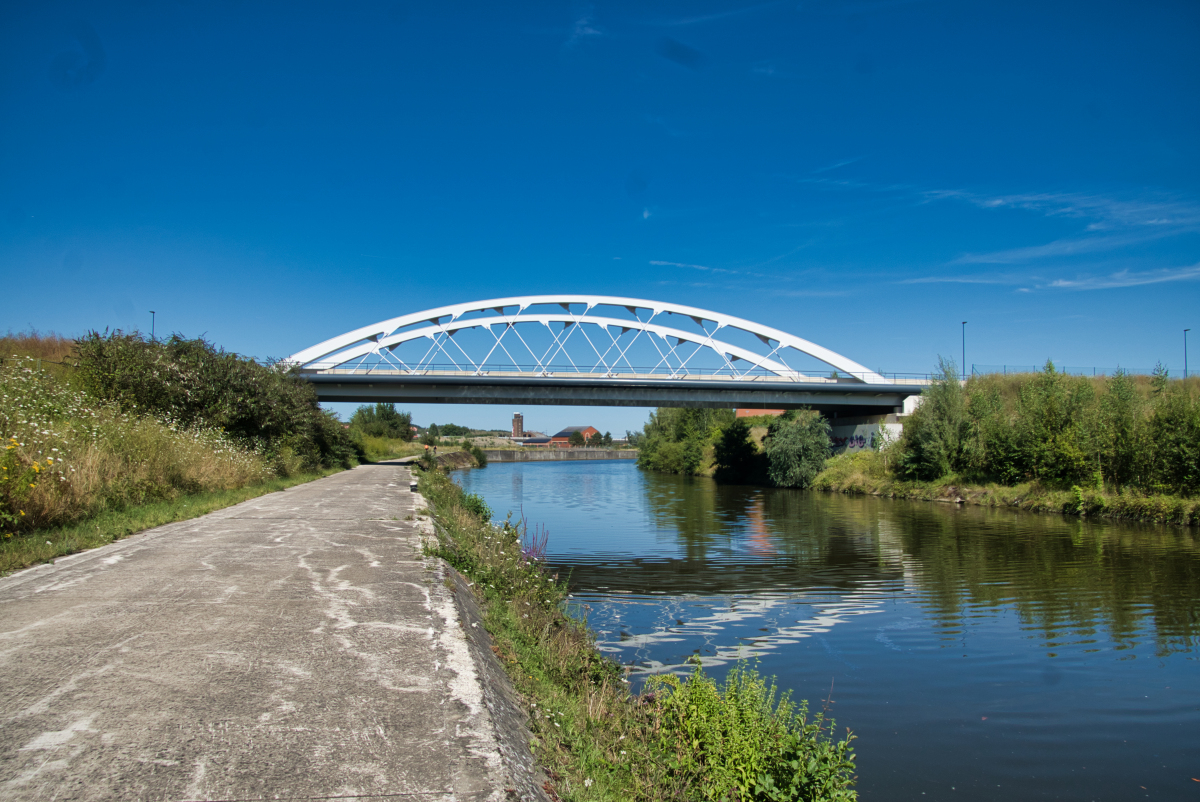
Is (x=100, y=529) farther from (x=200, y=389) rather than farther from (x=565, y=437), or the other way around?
(x=565, y=437)

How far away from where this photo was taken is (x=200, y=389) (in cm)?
2111

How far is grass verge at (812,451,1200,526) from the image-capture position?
73.8ft

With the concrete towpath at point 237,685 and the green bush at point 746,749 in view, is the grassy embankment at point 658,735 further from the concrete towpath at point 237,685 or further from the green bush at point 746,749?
the concrete towpath at point 237,685

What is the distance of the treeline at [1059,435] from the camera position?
936 inches

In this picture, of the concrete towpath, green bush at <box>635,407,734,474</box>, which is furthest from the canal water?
green bush at <box>635,407,734,474</box>

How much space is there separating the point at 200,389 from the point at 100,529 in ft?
43.2

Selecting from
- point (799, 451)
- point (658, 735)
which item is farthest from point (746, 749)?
point (799, 451)

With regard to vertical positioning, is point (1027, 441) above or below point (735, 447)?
above

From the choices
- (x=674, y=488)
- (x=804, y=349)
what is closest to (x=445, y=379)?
(x=674, y=488)

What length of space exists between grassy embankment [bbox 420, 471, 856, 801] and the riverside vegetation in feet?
78.3

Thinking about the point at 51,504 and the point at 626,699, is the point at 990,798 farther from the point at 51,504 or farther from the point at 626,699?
the point at 51,504

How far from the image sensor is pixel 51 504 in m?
9.28

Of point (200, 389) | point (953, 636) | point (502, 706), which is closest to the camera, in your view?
point (502, 706)

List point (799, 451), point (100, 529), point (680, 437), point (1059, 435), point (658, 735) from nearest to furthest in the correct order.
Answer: point (658, 735), point (100, 529), point (1059, 435), point (799, 451), point (680, 437)
